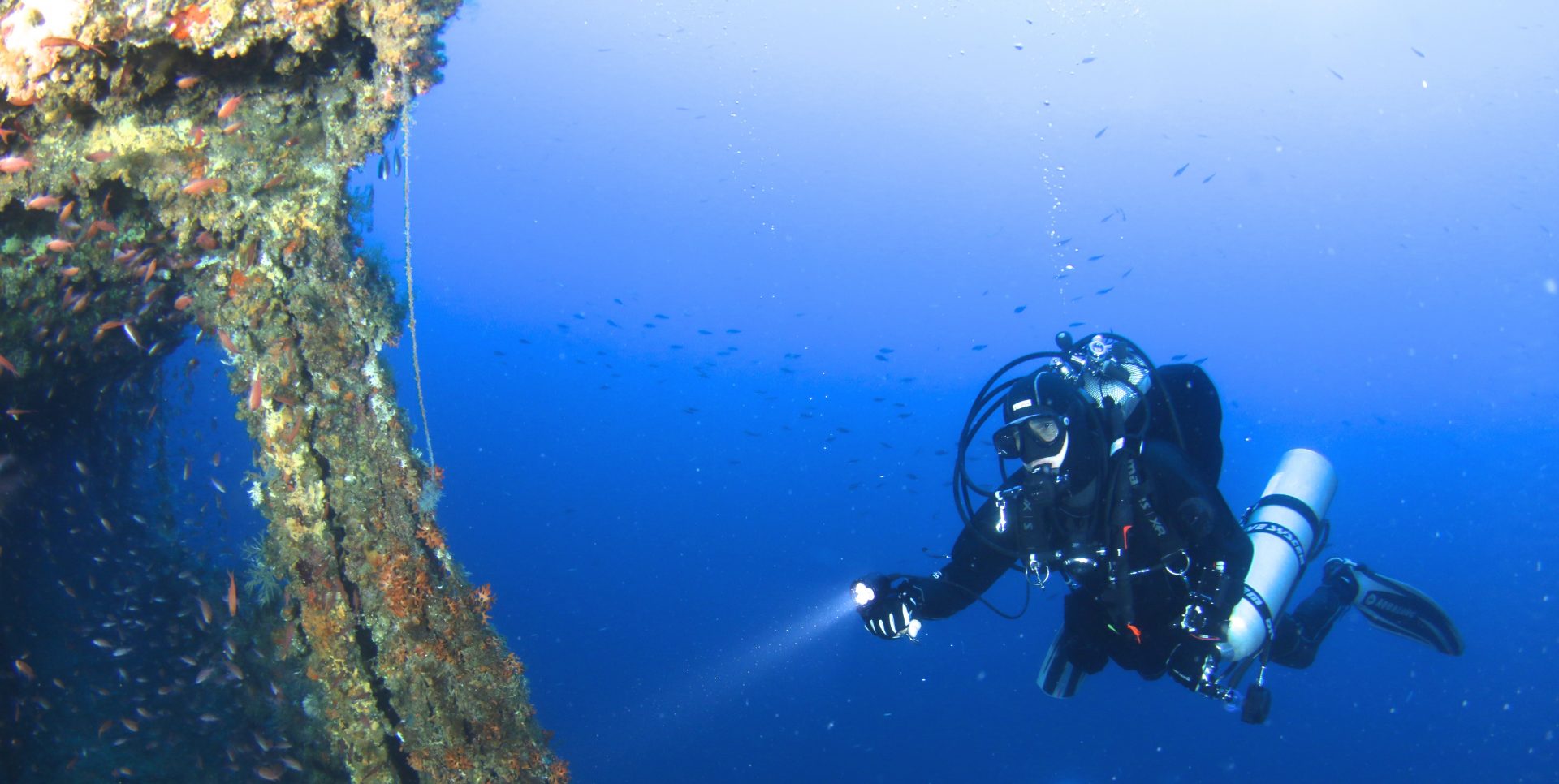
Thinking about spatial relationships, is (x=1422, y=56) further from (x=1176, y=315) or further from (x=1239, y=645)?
(x=1239, y=645)

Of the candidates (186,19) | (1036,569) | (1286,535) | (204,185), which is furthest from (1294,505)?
(186,19)

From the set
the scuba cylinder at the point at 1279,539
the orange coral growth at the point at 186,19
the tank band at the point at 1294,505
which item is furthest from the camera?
the tank band at the point at 1294,505

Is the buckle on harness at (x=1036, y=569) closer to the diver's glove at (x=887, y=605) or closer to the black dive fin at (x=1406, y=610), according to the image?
the diver's glove at (x=887, y=605)

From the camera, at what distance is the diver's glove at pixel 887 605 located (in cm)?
423

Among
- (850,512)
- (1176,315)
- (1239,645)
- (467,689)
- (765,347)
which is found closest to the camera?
(467,689)

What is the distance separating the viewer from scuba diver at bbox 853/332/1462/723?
395 cm

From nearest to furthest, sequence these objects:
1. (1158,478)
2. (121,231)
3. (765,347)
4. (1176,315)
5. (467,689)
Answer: (467,689)
(121,231)
(1158,478)
(1176,315)
(765,347)

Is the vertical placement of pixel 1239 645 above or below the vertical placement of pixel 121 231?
below

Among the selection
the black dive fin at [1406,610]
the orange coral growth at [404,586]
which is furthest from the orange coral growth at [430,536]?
the black dive fin at [1406,610]

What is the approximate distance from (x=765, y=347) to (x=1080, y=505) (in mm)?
63114

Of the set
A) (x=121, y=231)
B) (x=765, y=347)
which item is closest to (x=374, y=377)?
(x=121, y=231)

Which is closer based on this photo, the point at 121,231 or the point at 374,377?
the point at 374,377

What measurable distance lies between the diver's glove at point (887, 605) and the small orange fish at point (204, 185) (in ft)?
13.0

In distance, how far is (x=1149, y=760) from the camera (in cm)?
3881
